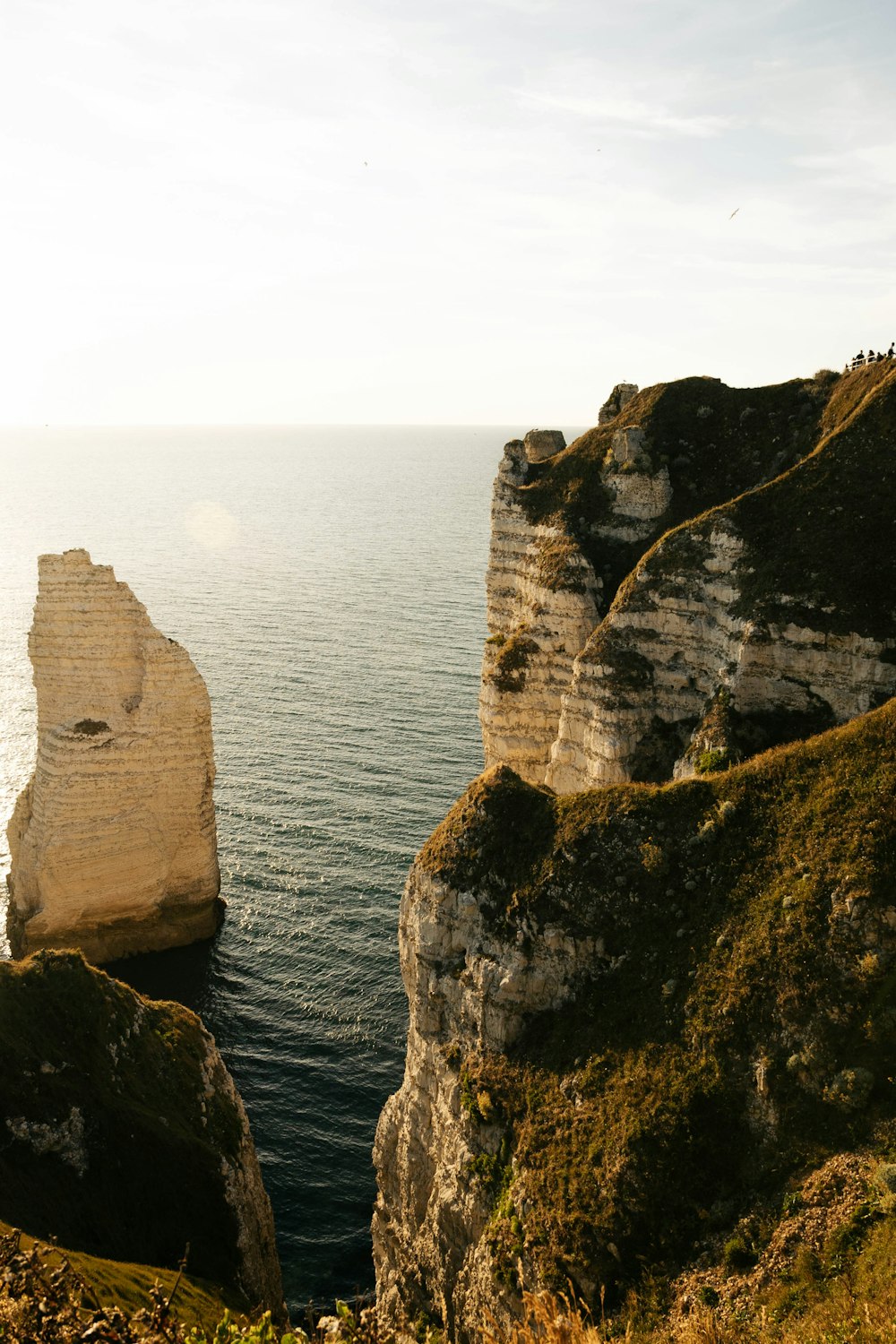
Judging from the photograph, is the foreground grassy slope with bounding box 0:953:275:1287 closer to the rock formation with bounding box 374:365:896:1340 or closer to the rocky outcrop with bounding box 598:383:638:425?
the rock formation with bounding box 374:365:896:1340

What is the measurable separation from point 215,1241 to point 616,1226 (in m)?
13.5

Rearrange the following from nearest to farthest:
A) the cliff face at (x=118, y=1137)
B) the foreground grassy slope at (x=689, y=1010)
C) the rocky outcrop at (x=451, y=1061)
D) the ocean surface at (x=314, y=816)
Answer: the foreground grassy slope at (x=689, y=1010)
the cliff face at (x=118, y=1137)
the rocky outcrop at (x=451, y=1061)
the ocean surface at (x=314, y=816)

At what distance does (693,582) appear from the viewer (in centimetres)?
4491

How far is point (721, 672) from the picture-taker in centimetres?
4275

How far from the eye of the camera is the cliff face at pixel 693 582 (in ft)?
133

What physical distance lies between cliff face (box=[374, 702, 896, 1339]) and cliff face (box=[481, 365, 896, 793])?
827 cm

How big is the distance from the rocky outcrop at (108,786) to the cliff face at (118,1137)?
2055 centimetres

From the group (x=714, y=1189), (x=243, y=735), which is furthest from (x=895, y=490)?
(x=243, y=735)

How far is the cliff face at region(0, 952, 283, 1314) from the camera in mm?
Answer: 28859

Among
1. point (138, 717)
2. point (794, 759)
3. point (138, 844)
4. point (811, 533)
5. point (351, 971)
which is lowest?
point (351, 971)

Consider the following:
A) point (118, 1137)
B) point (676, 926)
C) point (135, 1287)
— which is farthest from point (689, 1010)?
point (118, 1137)

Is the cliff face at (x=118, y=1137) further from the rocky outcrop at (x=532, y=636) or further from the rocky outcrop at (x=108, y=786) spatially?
the rocky outcrop at (x=532, y=636)

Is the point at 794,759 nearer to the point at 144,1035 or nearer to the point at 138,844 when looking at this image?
the point at 144,1035

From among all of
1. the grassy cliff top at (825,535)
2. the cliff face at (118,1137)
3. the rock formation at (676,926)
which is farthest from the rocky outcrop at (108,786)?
the grassy cliff top at (825,535)
